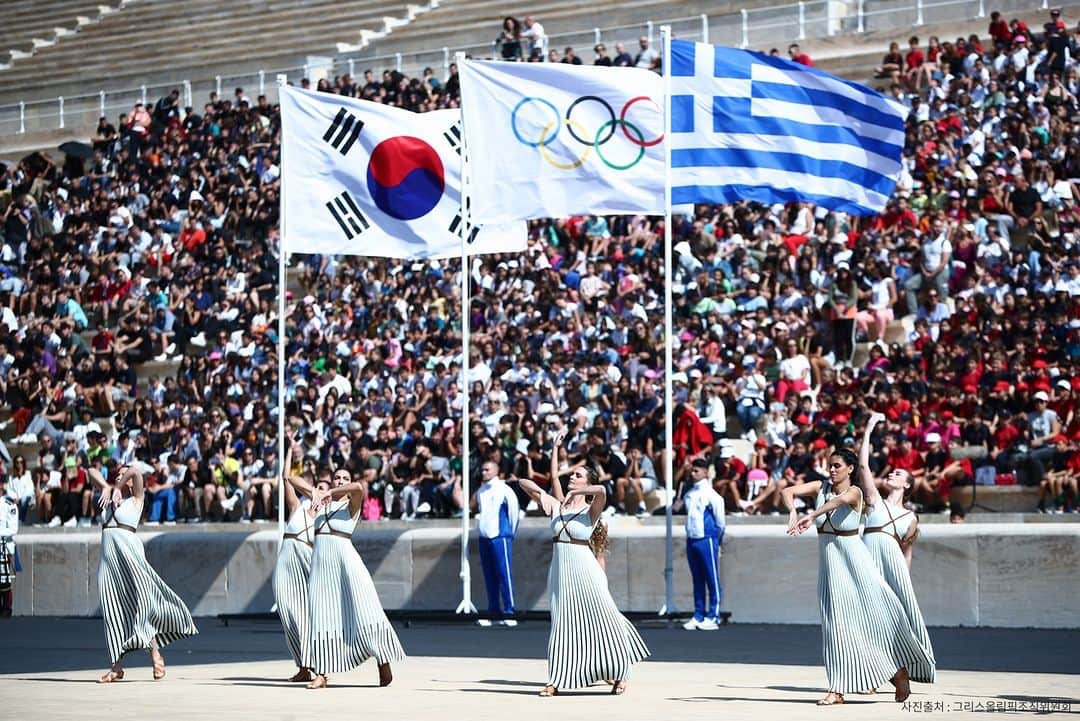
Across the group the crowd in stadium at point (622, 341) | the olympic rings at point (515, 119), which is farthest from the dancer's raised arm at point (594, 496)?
the crowd in stadium at point (622, 341)

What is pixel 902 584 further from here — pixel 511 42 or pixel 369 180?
pixel 511 42

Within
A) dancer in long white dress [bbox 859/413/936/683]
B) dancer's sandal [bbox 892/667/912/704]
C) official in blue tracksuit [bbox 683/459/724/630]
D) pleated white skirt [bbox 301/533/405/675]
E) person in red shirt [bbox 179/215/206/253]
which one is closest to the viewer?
dancer's sandal [bbox 892/667/912/704]

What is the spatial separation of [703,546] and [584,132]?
4.82m

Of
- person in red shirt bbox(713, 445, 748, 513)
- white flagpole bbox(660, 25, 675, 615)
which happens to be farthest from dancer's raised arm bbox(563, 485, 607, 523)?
person in red shirt bbox(713, 445, 748, 513)

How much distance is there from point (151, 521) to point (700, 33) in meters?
16.2

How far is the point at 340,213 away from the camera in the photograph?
78.6ft

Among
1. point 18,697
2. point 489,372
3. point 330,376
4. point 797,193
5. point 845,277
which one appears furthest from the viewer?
point 330,376

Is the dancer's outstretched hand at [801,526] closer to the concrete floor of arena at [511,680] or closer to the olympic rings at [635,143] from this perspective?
the concrete floor of arena at [511,680]

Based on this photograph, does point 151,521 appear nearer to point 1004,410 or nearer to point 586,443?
point 586,443

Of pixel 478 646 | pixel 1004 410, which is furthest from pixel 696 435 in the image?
pixel 478 646

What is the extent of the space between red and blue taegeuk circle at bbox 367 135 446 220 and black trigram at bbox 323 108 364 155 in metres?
0.38

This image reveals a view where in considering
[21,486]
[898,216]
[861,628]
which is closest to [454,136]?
[898,216]

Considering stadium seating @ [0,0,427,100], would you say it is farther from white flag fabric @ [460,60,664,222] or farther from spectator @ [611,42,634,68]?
white flag fabric @ [460,60,664,222]

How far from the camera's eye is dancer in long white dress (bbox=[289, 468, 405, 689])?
A: 16.0 meters
